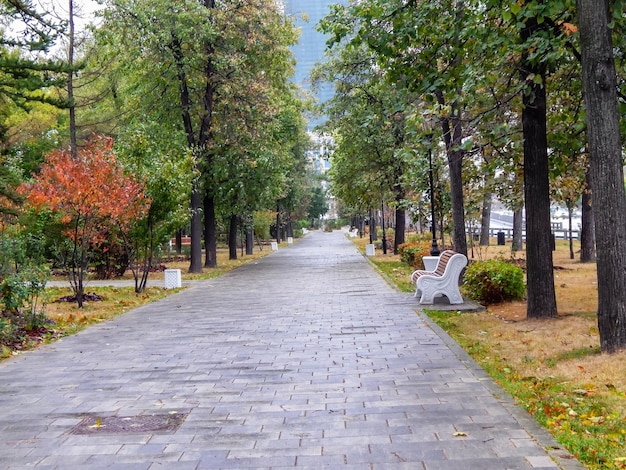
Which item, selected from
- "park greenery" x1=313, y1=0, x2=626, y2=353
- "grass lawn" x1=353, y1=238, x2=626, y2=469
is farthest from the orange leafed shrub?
"grass lawn" x1=353, y1=238, x2=626, y2=469

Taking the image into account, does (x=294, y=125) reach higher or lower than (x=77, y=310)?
higher

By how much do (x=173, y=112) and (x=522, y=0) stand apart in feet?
60.9

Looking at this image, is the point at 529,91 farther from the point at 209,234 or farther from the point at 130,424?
the point at 209,234

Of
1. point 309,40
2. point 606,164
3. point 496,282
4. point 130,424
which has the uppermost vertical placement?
point 309,40

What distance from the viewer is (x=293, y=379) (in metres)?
7.06

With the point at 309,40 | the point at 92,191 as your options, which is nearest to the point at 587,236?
the point at 92,191

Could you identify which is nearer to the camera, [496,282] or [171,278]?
[496,282]

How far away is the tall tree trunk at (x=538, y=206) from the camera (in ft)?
33.3

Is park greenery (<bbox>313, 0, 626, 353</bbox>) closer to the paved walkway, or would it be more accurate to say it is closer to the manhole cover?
the paved walkway

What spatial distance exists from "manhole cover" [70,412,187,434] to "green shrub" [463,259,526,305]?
326 inches

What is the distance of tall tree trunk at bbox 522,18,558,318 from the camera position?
33.3 ft

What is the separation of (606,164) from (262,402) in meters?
4.48

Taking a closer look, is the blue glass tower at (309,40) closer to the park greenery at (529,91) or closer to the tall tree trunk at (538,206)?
the park greenery at (529,91)

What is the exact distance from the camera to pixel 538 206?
1022 centimetres
